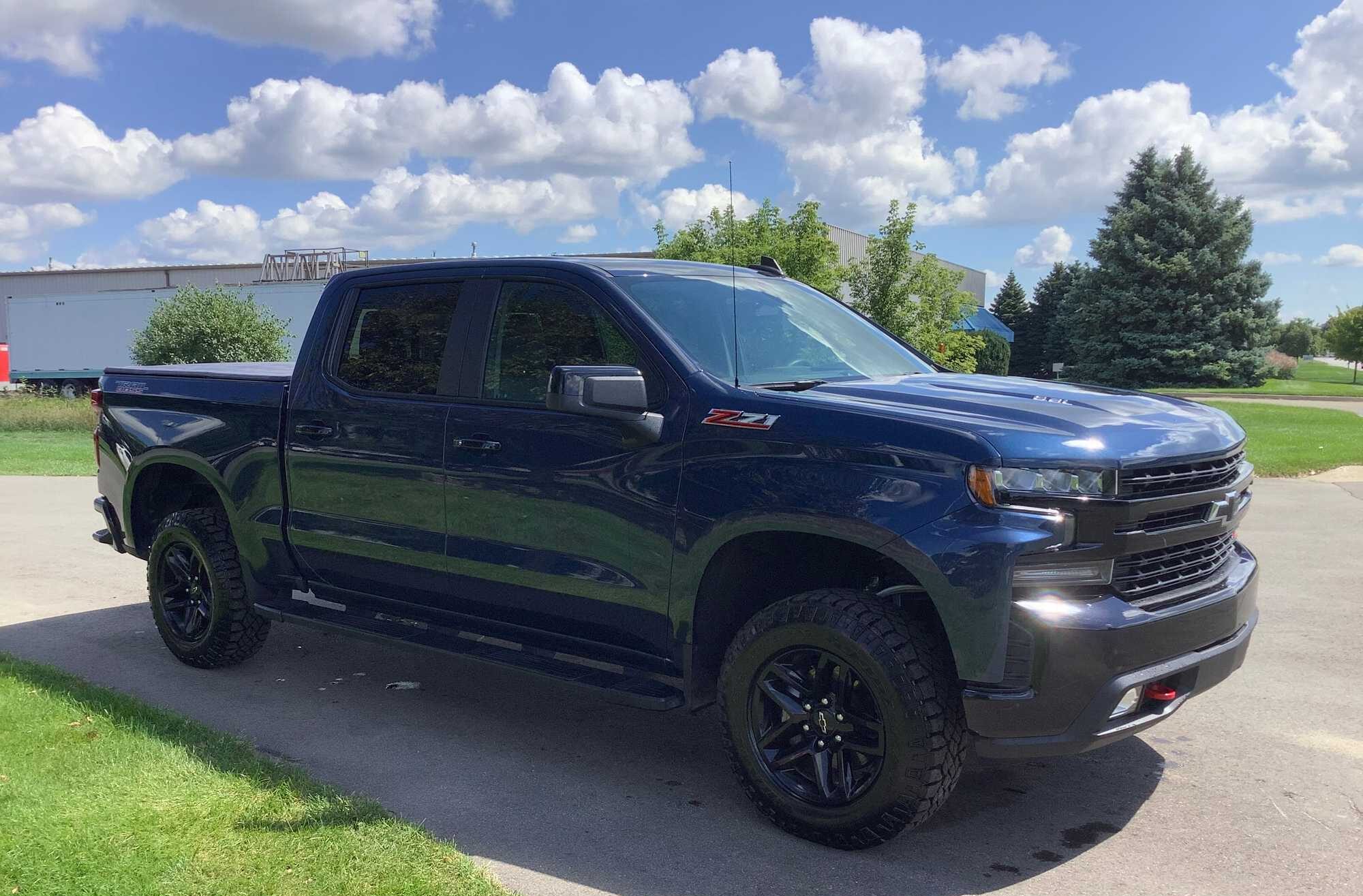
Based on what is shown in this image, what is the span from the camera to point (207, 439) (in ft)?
18.9

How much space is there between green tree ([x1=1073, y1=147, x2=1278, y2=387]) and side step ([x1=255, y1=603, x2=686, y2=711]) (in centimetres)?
3973

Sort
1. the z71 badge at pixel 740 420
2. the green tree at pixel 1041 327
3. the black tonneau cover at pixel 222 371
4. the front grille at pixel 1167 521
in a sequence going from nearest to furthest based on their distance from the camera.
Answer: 1. the front grille at pixel 1167 521
2. the z71 badge at pixel 740 420
3. the black tonneau cover at pixel 222 371
4. the green tree at pixel 1041 327

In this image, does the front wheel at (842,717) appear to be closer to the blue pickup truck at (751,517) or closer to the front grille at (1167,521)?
the blue pickup truck at (751,517)

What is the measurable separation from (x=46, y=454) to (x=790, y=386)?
17254 millimetres

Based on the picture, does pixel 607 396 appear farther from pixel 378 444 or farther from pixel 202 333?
pixel 202 333

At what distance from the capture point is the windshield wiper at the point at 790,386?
13.6 ft

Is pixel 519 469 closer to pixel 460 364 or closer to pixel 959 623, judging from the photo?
pixel 460 364

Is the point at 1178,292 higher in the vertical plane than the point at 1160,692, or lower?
higher

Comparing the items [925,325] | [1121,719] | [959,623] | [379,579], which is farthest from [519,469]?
[925,325]

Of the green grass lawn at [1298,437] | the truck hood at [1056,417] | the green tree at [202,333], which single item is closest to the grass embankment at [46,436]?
the green tree at [202,333]

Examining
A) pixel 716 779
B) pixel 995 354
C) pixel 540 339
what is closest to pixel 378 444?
pixel 540 339

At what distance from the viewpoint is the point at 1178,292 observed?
41.7 meters

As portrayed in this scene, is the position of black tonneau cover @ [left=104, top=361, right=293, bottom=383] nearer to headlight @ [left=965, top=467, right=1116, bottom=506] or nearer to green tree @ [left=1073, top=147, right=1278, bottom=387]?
headlight @ [left=965, top=467, right=1116, bottom=506]

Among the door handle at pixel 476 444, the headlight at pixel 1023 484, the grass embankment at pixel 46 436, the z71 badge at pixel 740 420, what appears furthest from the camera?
the grass embankment at pixel 46 436
